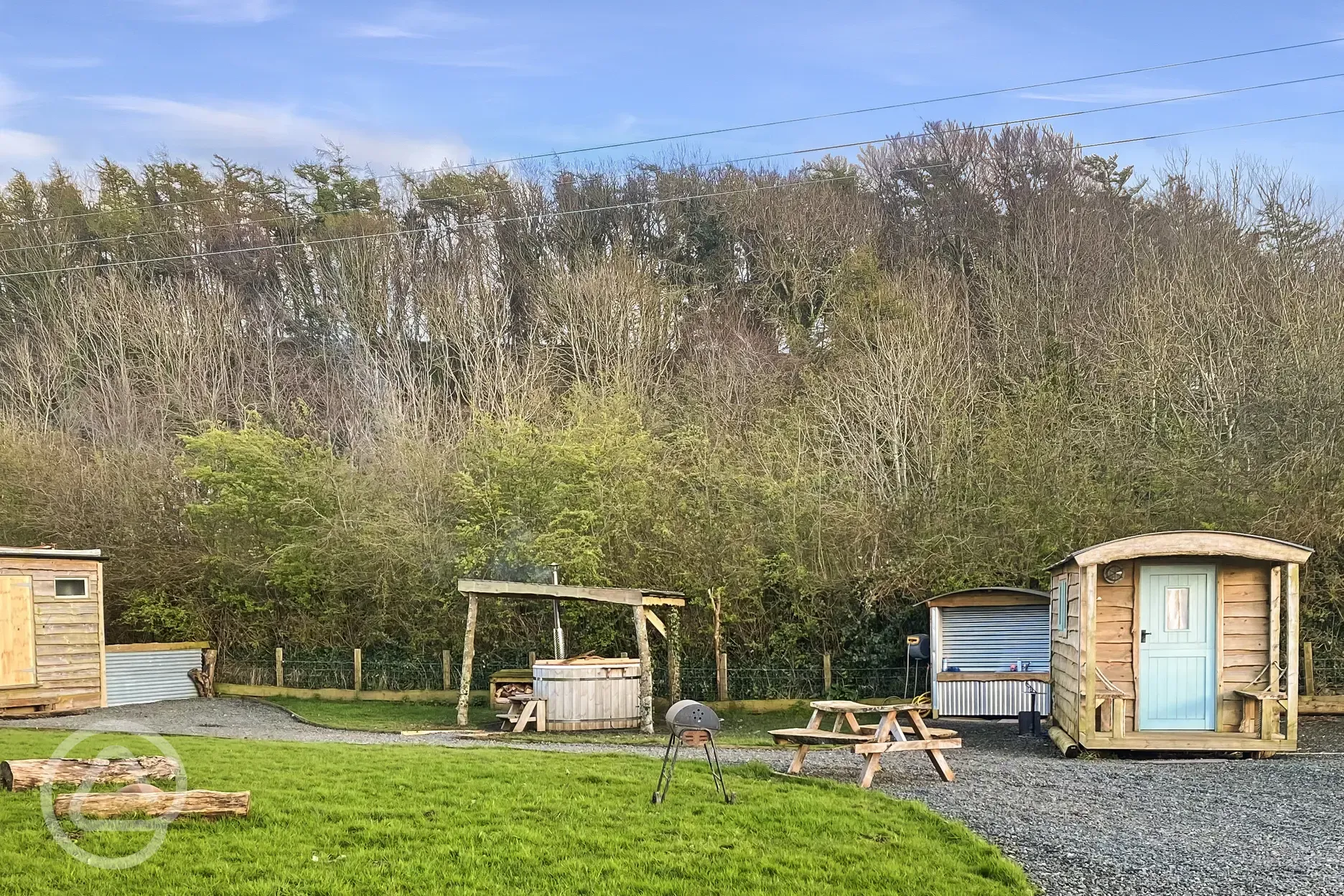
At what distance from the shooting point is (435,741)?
13625 millimetres

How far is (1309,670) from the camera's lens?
1566 cm

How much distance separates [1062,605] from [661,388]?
56.1ft

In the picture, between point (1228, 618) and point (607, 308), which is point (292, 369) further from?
point (1228, 618)

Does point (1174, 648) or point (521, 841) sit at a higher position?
point (1174, 648)

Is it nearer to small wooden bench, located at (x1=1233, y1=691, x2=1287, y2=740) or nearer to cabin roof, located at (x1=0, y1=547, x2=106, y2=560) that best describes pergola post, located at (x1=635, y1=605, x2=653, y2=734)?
small wooden bench, located at (x1=1233, y1=691, x2=1287, y2=740)

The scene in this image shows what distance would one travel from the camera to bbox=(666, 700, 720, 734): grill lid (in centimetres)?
823

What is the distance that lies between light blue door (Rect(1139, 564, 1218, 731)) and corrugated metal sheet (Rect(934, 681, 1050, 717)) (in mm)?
4167

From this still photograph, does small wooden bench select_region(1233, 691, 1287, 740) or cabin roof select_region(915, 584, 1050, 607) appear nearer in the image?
small wooden bench select_region(1233, 691, 1287, 740)

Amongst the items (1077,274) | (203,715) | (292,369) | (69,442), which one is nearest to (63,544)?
(69,442)

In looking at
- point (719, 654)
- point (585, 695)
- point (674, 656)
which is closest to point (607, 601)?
point (585, 695)

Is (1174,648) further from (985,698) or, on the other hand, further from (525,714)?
(525,714)

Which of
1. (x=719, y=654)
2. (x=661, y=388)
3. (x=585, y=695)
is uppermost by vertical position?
(x=661, y=388)

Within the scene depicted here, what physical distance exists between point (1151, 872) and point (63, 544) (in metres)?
23.3

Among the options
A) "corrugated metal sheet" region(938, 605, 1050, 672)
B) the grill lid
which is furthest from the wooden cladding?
"corrugated metal sheet" region(938, 605, 1050, 672)
